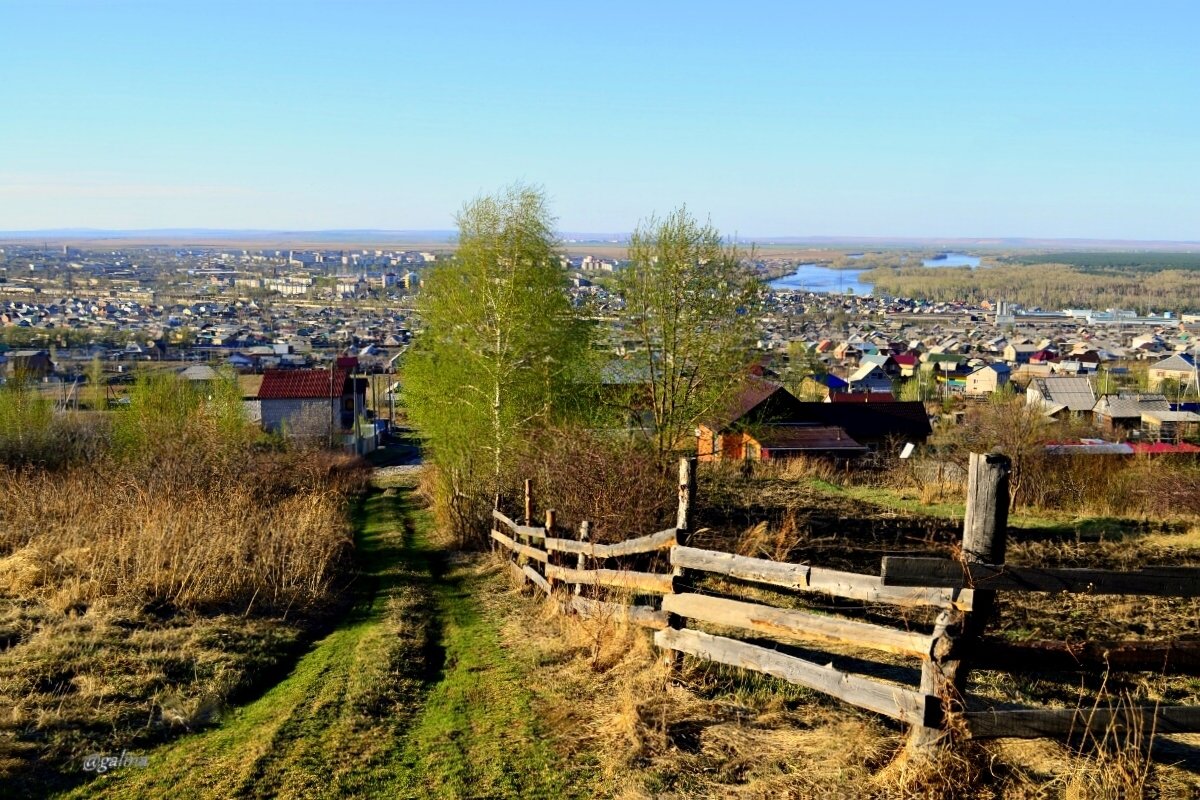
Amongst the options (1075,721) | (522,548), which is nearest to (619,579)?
(1075,721)

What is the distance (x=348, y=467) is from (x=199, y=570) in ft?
74.2

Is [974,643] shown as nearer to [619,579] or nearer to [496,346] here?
[619,579]

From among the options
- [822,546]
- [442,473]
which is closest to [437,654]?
[822,546]

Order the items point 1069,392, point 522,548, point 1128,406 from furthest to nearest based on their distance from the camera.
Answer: point 1069,392 < point 1128,406 < point 522,548

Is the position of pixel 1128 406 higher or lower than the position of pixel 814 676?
lower

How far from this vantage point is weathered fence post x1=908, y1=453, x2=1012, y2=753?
17.0ft

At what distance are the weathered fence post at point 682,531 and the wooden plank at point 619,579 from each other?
0.34 ft

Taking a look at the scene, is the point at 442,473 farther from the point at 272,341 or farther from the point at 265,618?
the point at 272,341

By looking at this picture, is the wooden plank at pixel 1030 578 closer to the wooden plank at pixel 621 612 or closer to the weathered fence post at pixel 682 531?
the weathered fence post at pixel 682 531

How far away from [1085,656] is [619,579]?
4.56 m

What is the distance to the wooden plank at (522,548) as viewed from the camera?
12.6 m

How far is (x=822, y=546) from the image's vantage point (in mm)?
14852

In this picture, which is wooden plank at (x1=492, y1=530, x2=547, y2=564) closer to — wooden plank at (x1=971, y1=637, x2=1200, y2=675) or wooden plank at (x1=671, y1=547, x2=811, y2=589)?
wooden plank at (x1=671, y1=547, x2=811, y2=589)

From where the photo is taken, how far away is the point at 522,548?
13672mm
